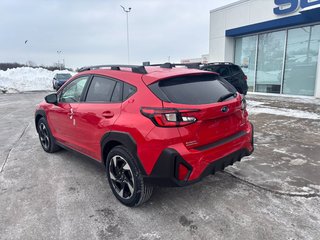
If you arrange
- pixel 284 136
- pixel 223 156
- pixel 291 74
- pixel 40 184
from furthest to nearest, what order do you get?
pixel 291 74, pixel 284 136, pixel 40 184, pixel 223 156

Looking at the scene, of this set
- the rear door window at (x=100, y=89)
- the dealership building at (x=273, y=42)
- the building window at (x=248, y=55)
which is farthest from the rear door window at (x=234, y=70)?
the rear door window at (x=100, y=89)

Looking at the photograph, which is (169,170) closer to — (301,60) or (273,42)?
(301,60)

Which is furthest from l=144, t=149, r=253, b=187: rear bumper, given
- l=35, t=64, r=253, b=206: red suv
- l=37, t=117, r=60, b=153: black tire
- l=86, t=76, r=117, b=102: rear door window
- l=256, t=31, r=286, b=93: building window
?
l=256, t=31, r=286, b=93: building window

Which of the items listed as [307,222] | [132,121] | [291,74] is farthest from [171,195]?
[291,74]

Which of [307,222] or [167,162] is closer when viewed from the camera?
[167,162]

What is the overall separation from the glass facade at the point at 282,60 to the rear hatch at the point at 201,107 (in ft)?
36.0

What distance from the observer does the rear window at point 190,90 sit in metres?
2.66

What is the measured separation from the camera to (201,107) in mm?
2594

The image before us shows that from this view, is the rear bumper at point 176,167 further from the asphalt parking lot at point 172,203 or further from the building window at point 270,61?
the building window at point 270,61

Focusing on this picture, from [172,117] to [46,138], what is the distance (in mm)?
3573

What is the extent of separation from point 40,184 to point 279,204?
10.8ft

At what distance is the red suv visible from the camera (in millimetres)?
2498

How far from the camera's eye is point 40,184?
12.1ft

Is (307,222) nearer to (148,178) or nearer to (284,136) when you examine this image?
(148,178)
